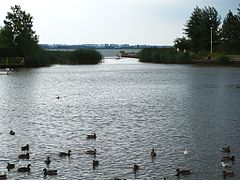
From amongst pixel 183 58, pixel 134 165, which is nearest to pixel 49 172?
pixel 134 165

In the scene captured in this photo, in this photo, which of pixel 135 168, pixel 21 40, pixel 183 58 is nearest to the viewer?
pixel 135 168

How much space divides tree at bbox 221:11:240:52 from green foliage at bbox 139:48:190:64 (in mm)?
9362

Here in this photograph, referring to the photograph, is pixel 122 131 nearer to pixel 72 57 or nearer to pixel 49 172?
pixel 49 172

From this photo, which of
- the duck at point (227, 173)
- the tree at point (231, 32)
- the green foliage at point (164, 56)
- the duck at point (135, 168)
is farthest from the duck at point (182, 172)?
the green foliage at point (164, 56)

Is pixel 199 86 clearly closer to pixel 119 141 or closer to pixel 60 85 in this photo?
pixel 60 85

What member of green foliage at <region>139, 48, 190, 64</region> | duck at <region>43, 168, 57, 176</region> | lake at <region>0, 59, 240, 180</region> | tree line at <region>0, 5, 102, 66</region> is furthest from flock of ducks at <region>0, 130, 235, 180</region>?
green foliage at <region>139, 48, 190, 64</region>

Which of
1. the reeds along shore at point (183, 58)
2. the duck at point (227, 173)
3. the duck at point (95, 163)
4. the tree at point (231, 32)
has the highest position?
the tree at point (231, 32)

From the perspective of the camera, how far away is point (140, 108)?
3634 cm

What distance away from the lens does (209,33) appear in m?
116

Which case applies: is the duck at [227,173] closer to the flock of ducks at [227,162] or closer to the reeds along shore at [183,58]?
the flock of ducks at [227,162]

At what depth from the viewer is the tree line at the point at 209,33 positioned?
112625 millimetres

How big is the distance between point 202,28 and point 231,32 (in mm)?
7277

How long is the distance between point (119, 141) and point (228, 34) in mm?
92227

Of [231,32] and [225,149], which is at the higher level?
[231,32]
